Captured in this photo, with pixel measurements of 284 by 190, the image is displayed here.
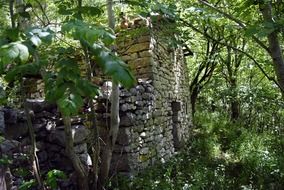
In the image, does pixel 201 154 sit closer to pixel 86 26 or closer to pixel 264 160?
pixel 264 160

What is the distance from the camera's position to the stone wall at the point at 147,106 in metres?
5.40

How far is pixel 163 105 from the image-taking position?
7.46 meters

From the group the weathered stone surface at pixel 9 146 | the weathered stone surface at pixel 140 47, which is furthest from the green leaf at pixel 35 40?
Answer: the weathered stone surface at pixel 140 47

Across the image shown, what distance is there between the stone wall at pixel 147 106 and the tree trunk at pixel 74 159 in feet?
2.70

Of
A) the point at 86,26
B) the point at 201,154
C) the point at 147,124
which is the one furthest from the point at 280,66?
the point at 201,154

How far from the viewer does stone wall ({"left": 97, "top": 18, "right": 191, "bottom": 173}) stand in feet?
17.7

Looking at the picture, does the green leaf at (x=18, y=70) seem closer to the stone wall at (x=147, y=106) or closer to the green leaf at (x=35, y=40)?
the green leaf at (x=35, y=40)

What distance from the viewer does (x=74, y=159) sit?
377 cm

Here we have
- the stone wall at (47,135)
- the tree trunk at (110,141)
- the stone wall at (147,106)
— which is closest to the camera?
the stone wall at (47,135)

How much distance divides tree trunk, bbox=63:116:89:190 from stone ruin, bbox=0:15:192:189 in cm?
31

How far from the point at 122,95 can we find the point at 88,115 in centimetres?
76

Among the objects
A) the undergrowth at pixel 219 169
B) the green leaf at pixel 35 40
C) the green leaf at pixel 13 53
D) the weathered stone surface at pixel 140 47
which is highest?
the weathered stone surface at pixel 140 47

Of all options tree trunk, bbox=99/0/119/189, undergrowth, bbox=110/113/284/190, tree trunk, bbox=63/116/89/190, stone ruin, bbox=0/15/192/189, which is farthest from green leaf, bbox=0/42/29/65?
undergrowth, bbox=110/113/284/190

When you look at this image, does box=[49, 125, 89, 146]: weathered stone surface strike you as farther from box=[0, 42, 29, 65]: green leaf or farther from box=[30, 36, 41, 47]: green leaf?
box=[0, 42, 29, 65]: green leaf
